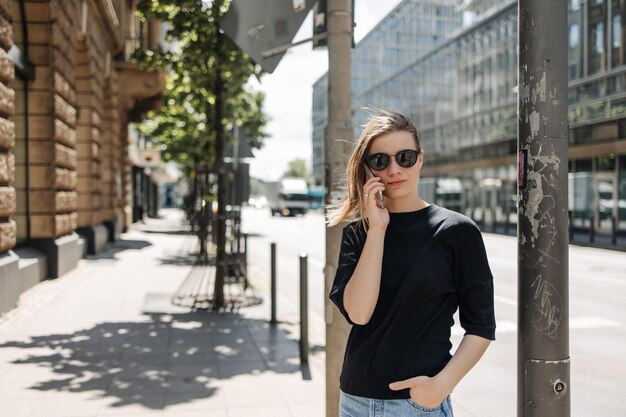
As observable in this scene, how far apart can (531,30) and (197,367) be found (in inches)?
181

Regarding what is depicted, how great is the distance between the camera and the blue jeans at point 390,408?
Result: 2.11 meters

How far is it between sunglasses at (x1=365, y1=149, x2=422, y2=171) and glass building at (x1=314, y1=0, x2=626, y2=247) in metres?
14.9

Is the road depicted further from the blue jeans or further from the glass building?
the glass building

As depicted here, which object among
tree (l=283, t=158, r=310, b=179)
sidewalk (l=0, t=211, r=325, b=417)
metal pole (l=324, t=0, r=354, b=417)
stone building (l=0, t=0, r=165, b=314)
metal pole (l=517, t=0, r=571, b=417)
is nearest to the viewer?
metal pole (l=517, t=0, r=571, b=417)

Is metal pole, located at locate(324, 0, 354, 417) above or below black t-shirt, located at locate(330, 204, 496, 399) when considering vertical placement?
above

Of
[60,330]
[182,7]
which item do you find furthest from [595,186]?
[60,330]

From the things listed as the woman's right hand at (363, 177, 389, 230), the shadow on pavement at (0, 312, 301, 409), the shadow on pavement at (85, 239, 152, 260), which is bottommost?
the shadow on pavement at (0, 312, 301, 409)

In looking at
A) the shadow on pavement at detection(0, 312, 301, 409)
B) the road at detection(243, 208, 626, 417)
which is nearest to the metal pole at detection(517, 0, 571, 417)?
the road at detection(243, 208, 626, 417)

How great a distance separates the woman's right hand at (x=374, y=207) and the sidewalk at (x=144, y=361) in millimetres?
3076

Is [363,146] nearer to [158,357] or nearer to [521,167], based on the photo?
[521,167]

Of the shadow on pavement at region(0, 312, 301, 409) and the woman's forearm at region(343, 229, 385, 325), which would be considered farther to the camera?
the shadow on pavement at region(0, 312, 301, 409)

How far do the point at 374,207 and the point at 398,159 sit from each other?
0.20m

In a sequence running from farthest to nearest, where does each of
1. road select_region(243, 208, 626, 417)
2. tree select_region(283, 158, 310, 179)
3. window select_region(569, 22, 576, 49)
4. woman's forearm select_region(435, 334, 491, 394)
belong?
tree select_region(283, 158, 310, 179) → window select_region(569, 22, 576, 49) → road select_region(243, 208, 626, 417) → woman's forearm select_region(435, 334, 491, 394)

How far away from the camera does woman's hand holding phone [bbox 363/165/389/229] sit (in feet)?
7.07
